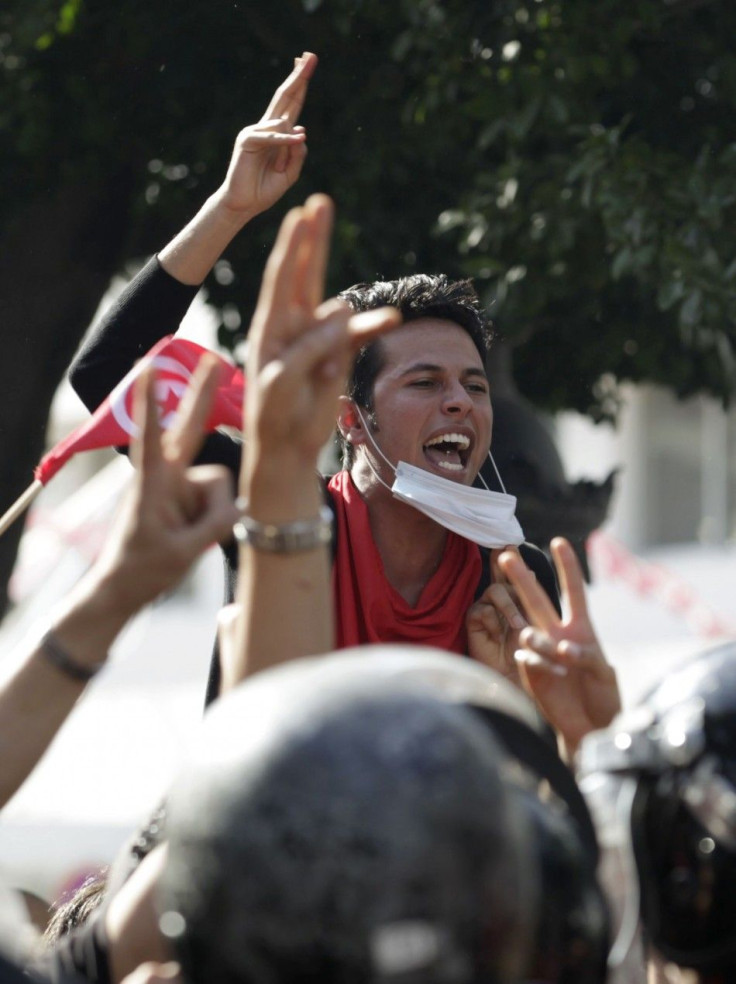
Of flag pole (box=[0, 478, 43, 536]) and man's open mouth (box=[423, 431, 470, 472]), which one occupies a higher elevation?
flag pole (box=[0, 478, 43, 536])

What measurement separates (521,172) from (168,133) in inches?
44.7

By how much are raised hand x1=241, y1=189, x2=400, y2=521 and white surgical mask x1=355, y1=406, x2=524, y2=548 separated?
1.58m

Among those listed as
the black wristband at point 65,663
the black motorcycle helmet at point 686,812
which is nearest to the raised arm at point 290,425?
the black wristband at point 65,663

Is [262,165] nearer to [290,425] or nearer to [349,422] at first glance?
[349,422]

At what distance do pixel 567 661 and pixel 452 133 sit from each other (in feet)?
11.0

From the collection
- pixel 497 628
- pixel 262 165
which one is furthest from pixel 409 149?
pixel 497 628

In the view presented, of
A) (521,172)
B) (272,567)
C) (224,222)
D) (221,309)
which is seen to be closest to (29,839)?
(221,309)

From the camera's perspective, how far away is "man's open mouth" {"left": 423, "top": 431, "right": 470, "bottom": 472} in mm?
3732

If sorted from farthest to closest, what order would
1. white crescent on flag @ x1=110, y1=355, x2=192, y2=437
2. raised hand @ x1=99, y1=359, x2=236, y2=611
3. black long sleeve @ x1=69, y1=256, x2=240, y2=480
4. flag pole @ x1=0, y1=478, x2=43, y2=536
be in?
black long sleeve @ x1=69, y1=256, x2=240, y2=480 → white crescent on flag @ x1=110, y1=355, x2=192, y2=437 → flag pole @ x1=0, y1=478, x2=43, y2=536 → raised hand @ x1=99, y1=359, x2=236, y2=611

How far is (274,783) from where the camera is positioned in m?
1.64

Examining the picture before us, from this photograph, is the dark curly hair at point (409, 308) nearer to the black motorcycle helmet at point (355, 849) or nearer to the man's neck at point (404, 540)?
the man's neck at point (404, 540)

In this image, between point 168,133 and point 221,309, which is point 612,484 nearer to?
point 221,309

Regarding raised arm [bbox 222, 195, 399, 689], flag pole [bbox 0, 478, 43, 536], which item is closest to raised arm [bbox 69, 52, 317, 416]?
flag pole [bbox 0, 478, 43, 536]

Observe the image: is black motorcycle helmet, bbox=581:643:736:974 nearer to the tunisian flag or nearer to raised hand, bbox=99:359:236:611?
raised hand, bbox=99:359:236:611
